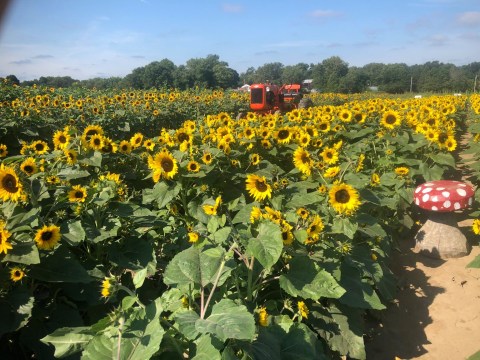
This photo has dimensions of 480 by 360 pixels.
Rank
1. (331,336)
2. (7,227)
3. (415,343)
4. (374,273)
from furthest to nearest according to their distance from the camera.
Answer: (415,343) < (374,273) < (331,336) < (7,227)

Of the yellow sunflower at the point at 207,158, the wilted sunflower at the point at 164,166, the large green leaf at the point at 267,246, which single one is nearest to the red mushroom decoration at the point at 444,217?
the yellow sunflower at the point at 207,158

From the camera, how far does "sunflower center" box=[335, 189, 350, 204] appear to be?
115 inches

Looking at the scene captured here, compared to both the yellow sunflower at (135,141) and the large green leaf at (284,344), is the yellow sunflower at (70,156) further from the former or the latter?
the large green leaf at (284,344)

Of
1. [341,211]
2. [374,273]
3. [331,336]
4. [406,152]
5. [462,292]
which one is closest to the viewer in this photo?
[331,336]

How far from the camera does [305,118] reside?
6.66 meters

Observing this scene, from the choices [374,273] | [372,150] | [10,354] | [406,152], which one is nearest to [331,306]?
[374,273]

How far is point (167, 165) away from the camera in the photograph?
372 centimetres

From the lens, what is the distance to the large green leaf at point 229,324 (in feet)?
4.76

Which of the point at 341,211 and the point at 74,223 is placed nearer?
the point at 74,223

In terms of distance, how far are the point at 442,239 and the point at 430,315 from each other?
4.50 feet

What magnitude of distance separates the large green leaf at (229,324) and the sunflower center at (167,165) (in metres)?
2.20

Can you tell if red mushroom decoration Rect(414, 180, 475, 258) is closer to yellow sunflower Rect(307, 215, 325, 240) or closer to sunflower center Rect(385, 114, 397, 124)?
sunflower center Rect(385, 114, 397, 124)

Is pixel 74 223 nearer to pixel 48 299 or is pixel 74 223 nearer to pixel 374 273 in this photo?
pixel 48 299

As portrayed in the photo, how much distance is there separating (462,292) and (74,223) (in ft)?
12.3
